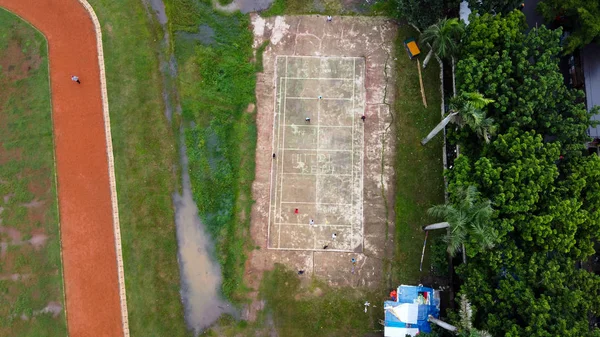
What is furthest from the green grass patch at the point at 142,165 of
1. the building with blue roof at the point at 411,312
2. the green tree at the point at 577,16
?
the green tree at the point at 577,16

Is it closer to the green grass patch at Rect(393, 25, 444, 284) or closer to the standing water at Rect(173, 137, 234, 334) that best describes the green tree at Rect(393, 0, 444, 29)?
the green grass patch at Rect(393, 25, 444, 284)

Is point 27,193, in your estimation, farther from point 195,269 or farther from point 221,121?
point 221,121

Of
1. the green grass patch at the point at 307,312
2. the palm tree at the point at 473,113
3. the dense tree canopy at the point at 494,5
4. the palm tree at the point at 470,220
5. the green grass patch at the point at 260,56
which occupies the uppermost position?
the dense tree canopy at the point at 494,5

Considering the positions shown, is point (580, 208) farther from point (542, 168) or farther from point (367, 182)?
point (367, 182)

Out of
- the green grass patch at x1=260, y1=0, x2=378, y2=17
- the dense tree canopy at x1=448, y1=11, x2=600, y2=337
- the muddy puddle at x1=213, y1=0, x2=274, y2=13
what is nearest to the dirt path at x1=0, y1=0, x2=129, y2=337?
the muddy puddle at x1=213, y1=0, x2=274, y2=13

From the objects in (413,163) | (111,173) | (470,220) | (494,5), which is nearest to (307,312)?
(470,220)

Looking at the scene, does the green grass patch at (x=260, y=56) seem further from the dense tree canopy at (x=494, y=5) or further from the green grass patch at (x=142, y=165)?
the dense tree canopy at (x=494, y=5)

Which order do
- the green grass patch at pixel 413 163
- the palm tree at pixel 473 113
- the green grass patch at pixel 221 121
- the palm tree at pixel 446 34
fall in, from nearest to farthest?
the palm tree at pixel 473 113 → the palm tree at pixel 446 34 → the green grass patch at pixel 413 163 → the green grass patch at pixel 221 121

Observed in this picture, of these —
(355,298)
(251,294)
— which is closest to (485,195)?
(355,298)
